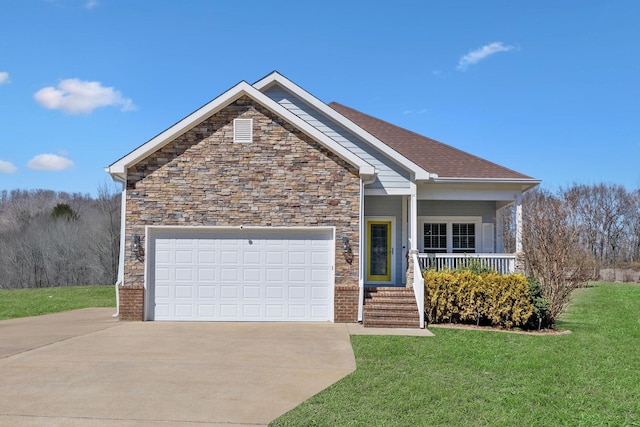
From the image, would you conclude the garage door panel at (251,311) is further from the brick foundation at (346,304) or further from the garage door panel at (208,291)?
the brick foundation at (346,304)

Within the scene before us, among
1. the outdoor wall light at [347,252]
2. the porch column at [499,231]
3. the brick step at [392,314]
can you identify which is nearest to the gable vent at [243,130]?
the outdoor wall light at [347,252]

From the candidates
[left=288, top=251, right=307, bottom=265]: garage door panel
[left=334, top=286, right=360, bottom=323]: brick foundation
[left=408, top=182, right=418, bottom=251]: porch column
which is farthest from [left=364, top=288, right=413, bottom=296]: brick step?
[left=288, top=251, right=307, bottom=265]: garage door panel

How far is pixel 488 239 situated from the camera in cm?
1528

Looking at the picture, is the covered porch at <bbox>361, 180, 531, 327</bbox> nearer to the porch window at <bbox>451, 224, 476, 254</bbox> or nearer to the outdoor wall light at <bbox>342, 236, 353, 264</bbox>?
the porch window at <bbox>451, 224, 476, 254</bbox>

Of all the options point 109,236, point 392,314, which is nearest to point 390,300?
point 392,314

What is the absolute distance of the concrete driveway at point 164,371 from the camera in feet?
17.7

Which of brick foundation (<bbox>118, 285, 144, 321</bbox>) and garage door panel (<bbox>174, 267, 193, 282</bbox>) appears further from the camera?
garage door panel (<bbox>174, 267, 193, 282</bbox>)

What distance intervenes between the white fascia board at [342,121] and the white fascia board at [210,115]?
141cm

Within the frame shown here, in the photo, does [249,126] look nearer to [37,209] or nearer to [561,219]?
[561,219]

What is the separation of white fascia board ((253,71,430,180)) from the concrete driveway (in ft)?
15.3

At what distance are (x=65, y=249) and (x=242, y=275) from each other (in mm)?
32291

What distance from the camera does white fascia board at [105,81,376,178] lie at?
11.8 meters

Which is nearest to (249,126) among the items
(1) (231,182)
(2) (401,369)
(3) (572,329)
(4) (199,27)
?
(1) (231,182)

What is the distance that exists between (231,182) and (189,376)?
5991 mm
